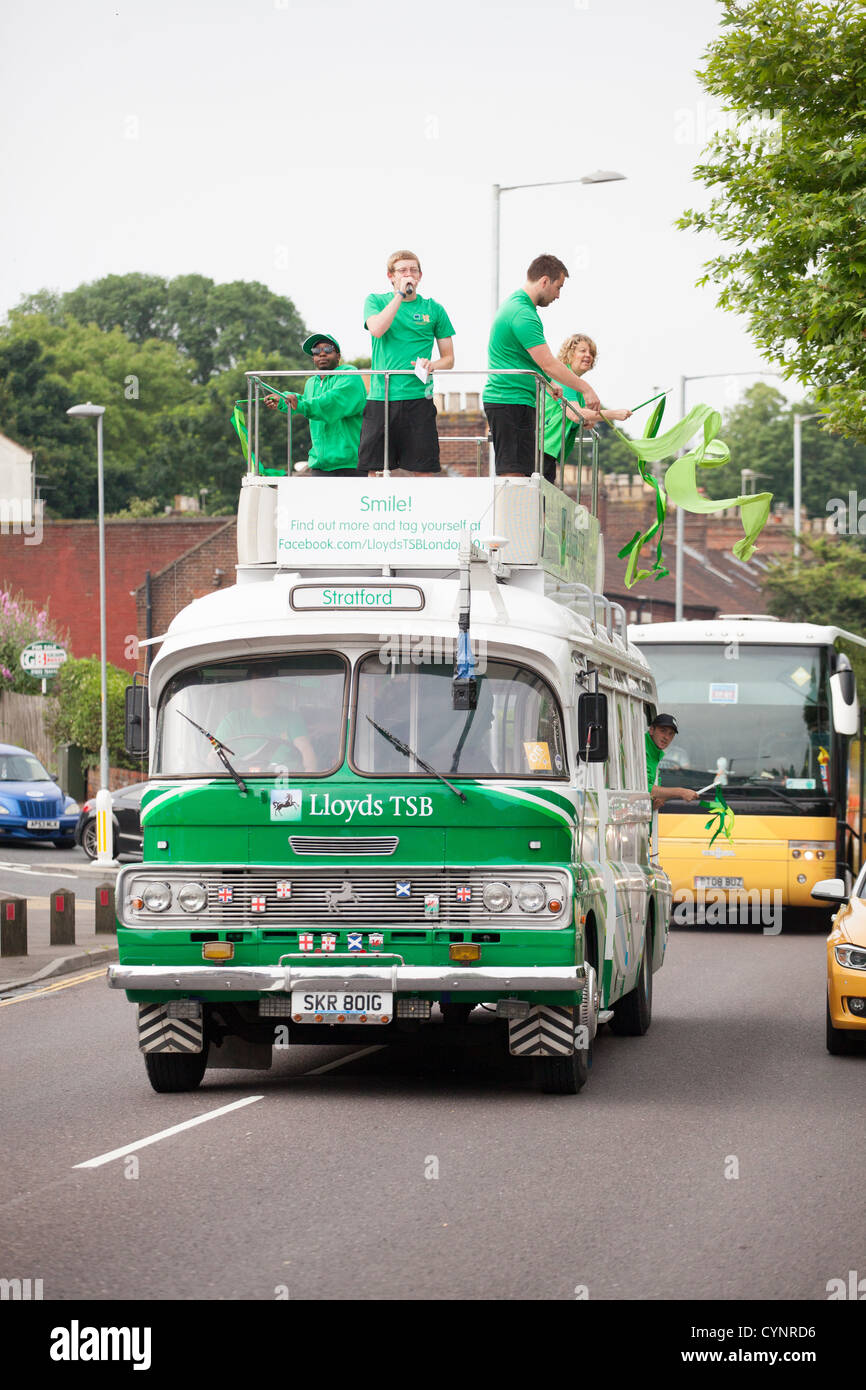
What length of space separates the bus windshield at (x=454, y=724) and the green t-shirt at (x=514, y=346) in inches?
86.2

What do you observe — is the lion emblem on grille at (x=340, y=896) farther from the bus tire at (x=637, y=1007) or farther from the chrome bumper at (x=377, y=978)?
the bus tire at (x=637, y=1007)

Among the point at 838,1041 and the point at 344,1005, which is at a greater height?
the point at 344,1005

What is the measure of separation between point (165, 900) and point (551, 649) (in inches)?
94.6

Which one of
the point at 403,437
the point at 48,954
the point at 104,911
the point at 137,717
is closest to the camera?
the point at 137,717

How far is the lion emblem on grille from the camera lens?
10.7 m

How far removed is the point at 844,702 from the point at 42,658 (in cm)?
2271

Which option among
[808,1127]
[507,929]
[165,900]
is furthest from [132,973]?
[808,1127]

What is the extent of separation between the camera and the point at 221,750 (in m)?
11.1

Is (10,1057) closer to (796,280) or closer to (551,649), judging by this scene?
(551,649)

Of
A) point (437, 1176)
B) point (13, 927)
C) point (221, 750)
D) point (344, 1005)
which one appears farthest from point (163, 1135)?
point (13, 927)

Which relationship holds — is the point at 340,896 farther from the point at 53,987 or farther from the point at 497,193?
the point at 497,193

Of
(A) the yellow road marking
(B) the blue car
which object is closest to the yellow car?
(A) the yellow road marking

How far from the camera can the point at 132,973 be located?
10727 millimetres

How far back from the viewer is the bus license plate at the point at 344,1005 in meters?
10.6
